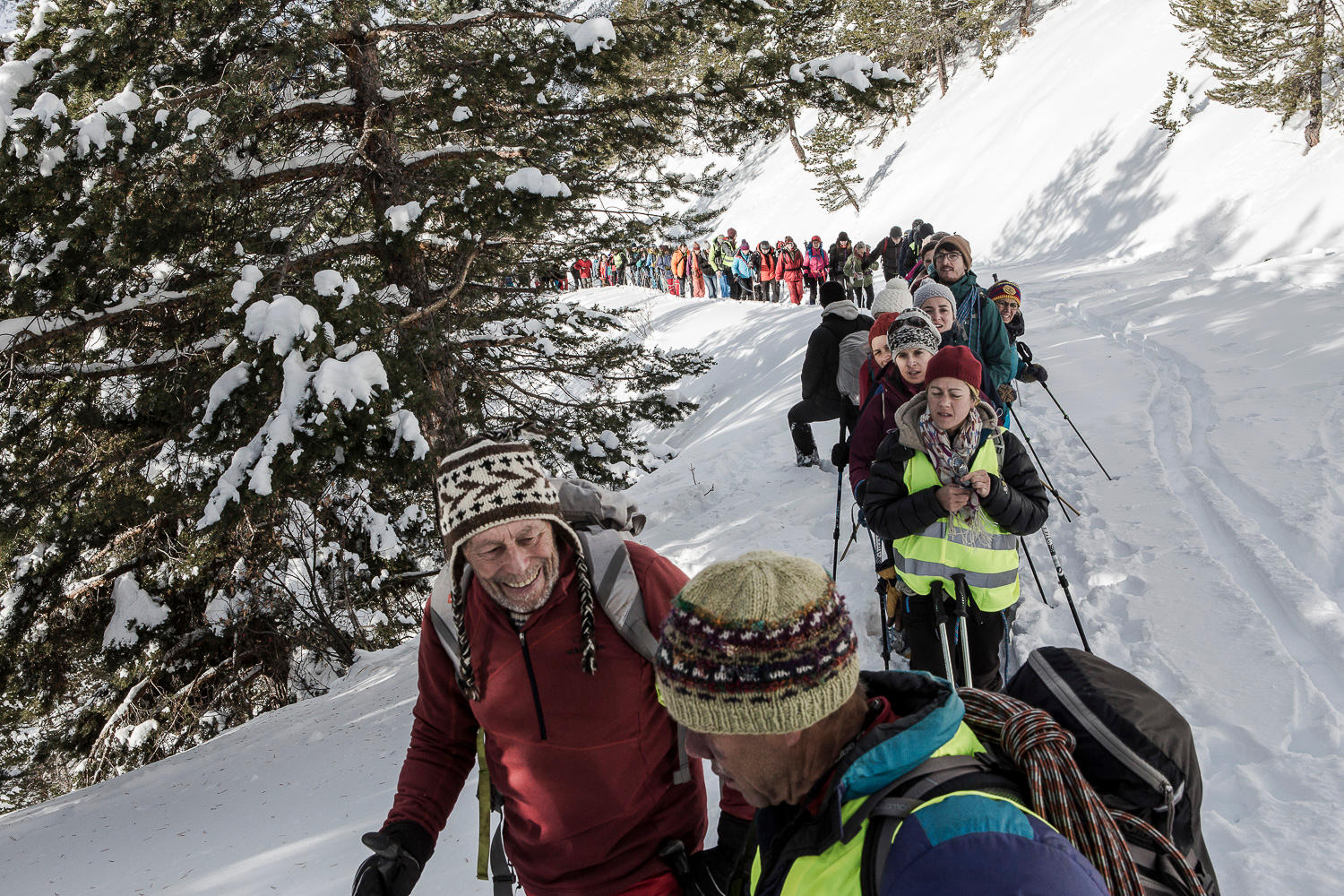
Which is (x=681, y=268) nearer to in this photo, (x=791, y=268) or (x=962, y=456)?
(x=791, y=268)

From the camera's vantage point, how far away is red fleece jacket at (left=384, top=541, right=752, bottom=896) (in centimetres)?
203

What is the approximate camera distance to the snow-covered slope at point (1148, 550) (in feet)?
11.8

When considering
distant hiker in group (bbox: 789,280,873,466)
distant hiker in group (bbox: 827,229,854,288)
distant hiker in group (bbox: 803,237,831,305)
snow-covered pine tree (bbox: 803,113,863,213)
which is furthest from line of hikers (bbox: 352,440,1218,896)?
snow-covered pine tree (bbox: 803,113,863,213)

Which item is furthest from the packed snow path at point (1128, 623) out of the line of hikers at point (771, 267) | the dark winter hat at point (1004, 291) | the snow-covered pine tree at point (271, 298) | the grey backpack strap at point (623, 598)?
the line of hikers at point (771, 267)

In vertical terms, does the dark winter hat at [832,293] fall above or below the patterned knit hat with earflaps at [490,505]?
below

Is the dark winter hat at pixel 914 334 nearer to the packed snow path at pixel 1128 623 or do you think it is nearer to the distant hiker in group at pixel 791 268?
the packed snow path at pixel 1128 623

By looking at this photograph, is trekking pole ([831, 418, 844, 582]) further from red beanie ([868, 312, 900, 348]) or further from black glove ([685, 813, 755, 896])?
black glove ([685, 813, 755, 896])

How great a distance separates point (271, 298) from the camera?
518cm

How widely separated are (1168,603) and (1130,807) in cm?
413

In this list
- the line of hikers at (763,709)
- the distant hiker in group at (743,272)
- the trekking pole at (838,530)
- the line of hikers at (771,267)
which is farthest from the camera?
the distant hiker in group at (743,272)

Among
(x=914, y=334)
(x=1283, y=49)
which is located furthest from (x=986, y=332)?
(x=1283, y=49)

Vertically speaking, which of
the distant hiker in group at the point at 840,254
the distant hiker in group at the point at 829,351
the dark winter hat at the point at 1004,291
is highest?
the dark winter hat at the point at 1004,291

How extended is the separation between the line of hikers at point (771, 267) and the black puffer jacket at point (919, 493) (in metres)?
5.46

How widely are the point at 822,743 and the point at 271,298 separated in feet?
16.5
